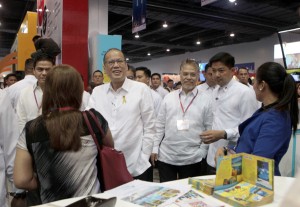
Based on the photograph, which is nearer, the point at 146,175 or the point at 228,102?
the point at 146,175

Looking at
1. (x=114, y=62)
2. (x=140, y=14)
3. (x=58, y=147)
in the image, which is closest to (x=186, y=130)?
(x=114, y=62)

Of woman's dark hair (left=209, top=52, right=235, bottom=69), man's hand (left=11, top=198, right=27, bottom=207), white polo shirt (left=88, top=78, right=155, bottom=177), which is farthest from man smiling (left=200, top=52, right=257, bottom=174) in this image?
man's hand (left=11, top=198, right=27, bottom=207)

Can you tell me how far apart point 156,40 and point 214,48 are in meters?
3.72

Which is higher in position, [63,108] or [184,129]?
[63,108]

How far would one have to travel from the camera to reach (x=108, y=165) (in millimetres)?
1647

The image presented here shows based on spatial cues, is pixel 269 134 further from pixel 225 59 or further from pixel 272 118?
pixel 225 59

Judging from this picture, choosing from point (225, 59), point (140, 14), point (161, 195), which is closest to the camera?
point (161, 195)

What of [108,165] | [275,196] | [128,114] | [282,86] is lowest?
[275,196]

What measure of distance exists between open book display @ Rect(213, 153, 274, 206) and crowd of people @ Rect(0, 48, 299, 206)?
0.22 meters

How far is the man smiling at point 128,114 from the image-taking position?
2428 millimetres

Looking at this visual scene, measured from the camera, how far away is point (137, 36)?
1523cm

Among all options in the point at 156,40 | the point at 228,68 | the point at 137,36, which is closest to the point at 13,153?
the point at 228,68

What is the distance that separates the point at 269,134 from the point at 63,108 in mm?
1143

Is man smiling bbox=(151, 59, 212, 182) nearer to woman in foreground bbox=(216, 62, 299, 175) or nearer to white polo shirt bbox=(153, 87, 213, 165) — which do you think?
white polo shirt bbox=(153, 87, 213, 165)
